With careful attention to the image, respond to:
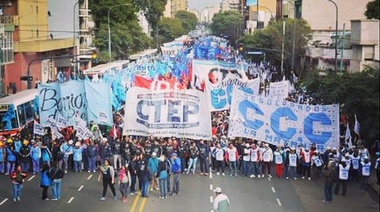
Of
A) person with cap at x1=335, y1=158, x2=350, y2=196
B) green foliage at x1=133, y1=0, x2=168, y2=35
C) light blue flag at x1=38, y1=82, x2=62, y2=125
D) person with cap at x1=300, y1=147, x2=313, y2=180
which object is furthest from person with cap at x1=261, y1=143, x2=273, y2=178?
green foliage at x1=133, y1=0, x2=168, y2=35

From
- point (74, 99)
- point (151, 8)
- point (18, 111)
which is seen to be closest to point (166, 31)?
point (151, 8)

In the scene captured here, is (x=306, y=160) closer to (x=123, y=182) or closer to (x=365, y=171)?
(x=365, y=171)

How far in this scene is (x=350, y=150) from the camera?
78.1ft

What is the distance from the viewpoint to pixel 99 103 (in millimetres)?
Answer: 27797

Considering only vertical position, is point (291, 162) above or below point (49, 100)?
below

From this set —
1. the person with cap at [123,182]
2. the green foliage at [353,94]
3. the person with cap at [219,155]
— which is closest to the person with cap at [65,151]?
the person with cap at [219,155]

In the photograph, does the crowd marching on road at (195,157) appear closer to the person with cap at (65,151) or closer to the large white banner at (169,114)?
the person with cap at (65,151)

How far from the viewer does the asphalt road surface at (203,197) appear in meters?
20.4

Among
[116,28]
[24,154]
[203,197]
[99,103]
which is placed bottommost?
[203,197]

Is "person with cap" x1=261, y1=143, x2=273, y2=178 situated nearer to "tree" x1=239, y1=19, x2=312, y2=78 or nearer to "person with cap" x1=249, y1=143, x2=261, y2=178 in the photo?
"person with cap" x1=249, y1=143, x2=261, y2=178

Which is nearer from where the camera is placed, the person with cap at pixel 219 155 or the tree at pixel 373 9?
the tree at pixel 373 9

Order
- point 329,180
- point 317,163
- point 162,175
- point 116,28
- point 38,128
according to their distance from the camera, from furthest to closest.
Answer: point 116,28
point 38,128
point 317,163
point 162,175
point 329,180

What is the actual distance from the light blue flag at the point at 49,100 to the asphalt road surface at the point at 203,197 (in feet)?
10.6

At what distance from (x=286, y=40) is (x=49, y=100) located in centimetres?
4862
